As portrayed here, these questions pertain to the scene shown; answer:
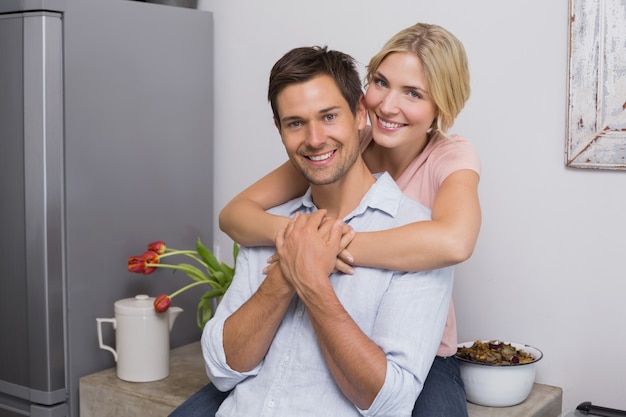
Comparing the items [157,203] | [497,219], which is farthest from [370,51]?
[157,203]


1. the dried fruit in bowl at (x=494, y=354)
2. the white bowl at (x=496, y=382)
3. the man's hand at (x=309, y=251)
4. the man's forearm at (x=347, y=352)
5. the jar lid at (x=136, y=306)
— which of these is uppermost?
the man's hand at (x=309, y=251)

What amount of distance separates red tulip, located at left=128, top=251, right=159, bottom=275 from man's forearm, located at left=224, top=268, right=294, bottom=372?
631mm

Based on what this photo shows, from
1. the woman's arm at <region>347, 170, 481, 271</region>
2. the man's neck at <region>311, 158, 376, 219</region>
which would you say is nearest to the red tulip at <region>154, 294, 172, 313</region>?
the man's neck at <region>311, 158, 376, 219</region>

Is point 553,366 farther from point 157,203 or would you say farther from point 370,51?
point 157,203

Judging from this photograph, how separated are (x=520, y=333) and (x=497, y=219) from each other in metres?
0.30

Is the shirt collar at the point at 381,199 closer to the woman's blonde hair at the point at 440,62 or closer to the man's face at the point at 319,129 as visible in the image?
the man's face at the point at 319,129

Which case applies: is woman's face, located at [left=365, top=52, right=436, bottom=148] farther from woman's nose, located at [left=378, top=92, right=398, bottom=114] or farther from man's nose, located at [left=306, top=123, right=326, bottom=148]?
man's nose, located at [left=306, top=123, right=326, bottom=148]

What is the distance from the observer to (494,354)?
1938 millimetres

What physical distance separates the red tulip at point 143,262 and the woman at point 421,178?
1.49 feet

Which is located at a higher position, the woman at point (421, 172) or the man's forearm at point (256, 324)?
the woman at point (421, 172)

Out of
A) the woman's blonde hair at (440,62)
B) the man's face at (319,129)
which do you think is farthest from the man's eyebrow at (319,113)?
the woman's blonde hair at (440,62)

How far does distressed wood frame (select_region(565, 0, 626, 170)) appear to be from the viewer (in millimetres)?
1893

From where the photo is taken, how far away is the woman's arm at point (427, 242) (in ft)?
4.81

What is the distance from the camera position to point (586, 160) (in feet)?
6.40
